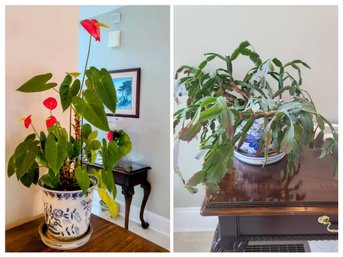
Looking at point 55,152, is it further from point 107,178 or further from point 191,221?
point 191,221

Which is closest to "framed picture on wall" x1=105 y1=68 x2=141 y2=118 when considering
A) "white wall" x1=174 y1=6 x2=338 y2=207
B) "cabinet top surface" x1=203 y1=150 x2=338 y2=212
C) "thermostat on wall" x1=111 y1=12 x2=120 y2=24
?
"thermostat on wall" x1=111 y1=12 x2=120 y2=24

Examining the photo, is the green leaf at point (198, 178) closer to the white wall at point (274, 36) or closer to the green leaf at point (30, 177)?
the green leaf at point (30, 177)

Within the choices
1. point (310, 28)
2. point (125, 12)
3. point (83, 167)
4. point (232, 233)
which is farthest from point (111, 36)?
point (232, 233)

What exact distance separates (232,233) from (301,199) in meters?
0.24

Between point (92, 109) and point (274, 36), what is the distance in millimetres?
916

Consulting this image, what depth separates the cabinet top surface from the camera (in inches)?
29.3

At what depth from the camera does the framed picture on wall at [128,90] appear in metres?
1.88

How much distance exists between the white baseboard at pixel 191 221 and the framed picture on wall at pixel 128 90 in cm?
86

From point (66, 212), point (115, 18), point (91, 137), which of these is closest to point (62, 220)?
point (66, 212)

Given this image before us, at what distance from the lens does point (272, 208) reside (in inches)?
28.7

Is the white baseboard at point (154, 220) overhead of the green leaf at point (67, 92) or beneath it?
beneath

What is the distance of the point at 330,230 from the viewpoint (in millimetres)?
747

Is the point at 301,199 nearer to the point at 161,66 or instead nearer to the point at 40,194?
the point at 40,194

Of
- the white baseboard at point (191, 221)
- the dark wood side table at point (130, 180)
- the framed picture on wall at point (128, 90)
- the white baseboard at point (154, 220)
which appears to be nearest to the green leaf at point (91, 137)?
the white baseboard at point (191, 221)
